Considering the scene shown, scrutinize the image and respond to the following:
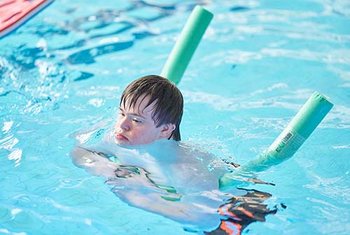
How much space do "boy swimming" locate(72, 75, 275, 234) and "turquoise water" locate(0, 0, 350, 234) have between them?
11 centimetres

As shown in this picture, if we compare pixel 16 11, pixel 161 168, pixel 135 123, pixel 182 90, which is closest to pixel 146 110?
pixel 135 123

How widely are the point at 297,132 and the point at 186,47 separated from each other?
979 millimetres

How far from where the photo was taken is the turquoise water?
10.4 ft

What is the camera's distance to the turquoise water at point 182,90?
3.18m

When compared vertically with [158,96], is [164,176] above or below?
below

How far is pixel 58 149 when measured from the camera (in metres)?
3.69

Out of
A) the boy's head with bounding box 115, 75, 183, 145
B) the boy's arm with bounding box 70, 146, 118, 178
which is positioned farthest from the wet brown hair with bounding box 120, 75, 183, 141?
the boy's arm with bounding box 70, 146, 118, 178

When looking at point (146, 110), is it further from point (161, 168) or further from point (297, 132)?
point (297, 132)

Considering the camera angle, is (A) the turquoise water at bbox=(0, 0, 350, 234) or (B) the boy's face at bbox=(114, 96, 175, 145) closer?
(B) the boy's face at bbox=(114, 96, 175, 145)

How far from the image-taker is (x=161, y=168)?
3109mm

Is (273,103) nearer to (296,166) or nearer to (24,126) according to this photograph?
(296,166)

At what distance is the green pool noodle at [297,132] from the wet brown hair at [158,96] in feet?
1.24

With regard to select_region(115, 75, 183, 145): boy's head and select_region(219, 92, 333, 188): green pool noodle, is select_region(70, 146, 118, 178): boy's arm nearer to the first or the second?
select_region(115, 75, 183, 145): boy's head

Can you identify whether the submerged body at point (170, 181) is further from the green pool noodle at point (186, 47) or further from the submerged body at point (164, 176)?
A: the green pool noodle at point (186, 47)
